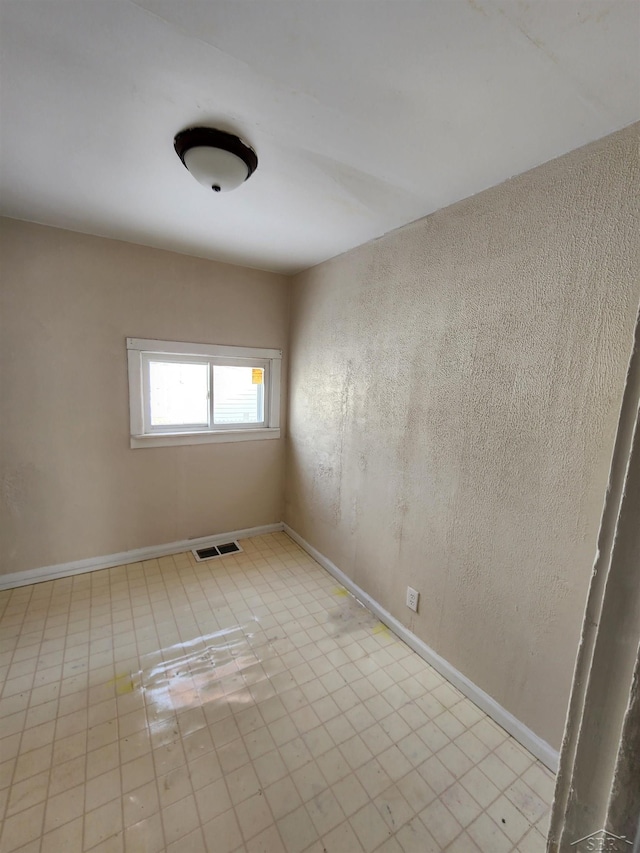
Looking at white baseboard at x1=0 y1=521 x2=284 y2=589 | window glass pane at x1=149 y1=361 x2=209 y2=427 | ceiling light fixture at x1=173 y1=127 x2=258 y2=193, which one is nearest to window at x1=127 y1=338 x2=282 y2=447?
window glass pane at x1=149 y1=361 x2=209 y2=427

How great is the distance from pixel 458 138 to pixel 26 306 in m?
2.31

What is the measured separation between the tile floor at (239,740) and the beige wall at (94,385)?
1.68 ft

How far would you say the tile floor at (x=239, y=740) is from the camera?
1.08 m

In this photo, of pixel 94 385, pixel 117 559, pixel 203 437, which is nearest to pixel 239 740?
pixel 117 559

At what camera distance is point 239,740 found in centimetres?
133

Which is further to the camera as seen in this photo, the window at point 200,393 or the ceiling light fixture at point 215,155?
the window at point 200,393

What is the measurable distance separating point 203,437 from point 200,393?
339mm

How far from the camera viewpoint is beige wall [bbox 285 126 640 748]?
3.69ft

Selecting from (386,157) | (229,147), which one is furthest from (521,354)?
(229,147)

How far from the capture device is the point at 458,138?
3.78ft

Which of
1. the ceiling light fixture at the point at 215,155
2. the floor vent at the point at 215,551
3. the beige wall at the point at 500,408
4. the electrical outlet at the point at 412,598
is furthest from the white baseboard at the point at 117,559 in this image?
the ceiling light fixture at the point at 215,155

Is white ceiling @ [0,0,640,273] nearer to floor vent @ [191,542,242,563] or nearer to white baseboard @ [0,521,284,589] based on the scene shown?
white baseboard @ [0,521,284,589]

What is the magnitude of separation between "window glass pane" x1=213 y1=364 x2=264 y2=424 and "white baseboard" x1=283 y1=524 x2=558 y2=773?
4.70ft

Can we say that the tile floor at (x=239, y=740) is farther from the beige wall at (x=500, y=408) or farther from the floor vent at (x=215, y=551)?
the floor vent at (x=215, y=551)
